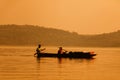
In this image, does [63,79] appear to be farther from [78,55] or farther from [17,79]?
[78,55]

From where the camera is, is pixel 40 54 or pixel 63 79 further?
pixel 40 54

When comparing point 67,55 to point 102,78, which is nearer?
point 102,78

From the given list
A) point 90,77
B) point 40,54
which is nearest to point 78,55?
point 40,54

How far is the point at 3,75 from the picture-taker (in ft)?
130

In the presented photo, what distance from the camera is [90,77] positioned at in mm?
39938

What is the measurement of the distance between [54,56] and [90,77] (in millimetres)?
31353

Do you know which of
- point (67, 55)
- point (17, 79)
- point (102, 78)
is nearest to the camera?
point (17, 79)

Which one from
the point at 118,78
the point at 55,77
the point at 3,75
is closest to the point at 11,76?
the point at 3,75

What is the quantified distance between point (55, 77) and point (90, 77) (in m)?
3.29

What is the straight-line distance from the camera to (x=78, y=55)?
2776 inches

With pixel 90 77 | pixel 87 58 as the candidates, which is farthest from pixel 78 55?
pixel 90 77

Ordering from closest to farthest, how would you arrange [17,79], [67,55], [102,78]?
[17,79]
[102,78]
[67,55]

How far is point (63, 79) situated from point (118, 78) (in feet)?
17.1

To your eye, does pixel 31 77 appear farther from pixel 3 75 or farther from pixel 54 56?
pixel 54 56
